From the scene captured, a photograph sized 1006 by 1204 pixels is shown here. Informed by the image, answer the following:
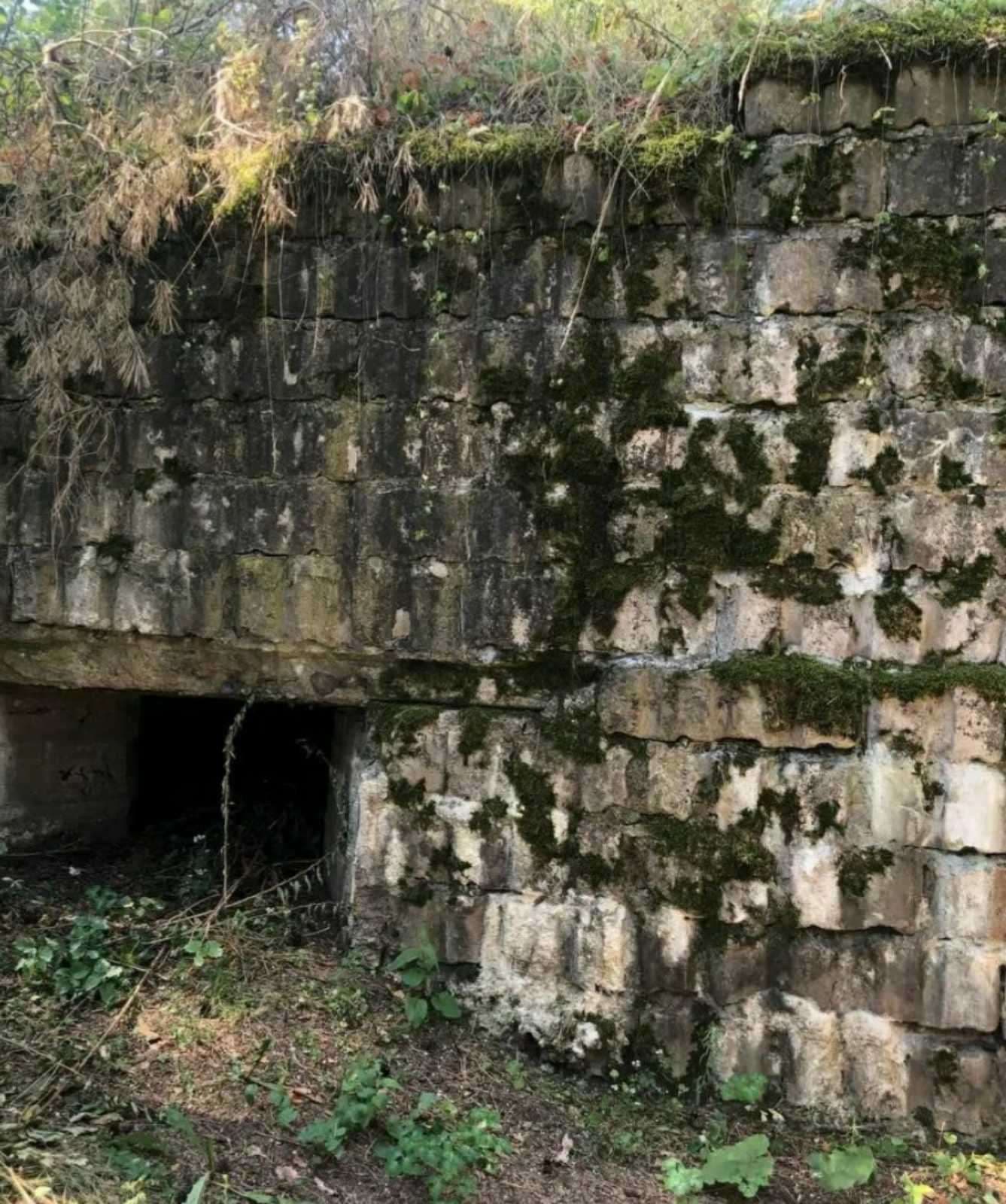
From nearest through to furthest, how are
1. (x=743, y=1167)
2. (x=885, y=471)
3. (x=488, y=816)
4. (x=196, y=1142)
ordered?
(x=196, y=1142) → (x=743, y=1167) → (x=885, y=471) → (x=488, y=816)

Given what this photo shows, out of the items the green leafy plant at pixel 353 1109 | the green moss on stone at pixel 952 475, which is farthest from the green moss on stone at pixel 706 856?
the green moss on stone at pixel 952 475

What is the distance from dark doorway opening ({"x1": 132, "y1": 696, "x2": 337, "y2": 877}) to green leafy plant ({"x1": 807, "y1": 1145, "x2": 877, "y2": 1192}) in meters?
2.36

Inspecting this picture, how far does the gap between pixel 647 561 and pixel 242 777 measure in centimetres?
265

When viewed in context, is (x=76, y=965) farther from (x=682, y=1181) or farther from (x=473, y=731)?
(x=682, y=1181)

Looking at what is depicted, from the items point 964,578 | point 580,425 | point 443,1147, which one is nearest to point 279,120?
point 580,425

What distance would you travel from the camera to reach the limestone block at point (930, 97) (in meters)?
3.28

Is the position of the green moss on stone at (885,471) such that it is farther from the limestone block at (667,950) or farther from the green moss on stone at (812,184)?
the limestone block at (667,950)

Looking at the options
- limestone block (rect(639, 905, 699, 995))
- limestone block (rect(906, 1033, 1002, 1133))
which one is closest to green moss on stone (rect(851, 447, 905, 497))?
limestone block (rect(639, 905, 699, 995))

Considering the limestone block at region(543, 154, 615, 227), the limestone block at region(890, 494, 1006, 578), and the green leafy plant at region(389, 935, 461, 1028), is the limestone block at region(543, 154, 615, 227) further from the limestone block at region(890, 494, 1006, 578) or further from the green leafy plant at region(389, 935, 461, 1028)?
the green leafy plant at region(389, 935, 461, 1028)

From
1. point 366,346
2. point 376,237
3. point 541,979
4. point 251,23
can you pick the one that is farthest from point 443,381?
point 541,979

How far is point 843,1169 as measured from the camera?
3146 millimetres

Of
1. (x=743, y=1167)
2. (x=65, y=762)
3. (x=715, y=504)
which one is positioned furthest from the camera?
(x=65, y=762)

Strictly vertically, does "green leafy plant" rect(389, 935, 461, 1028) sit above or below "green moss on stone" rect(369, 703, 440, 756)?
below

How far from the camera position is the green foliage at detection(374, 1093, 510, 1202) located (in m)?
2.98
